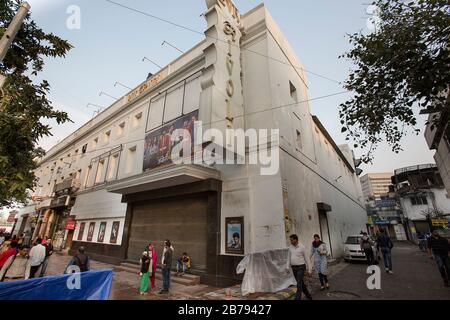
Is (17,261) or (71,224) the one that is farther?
(71,224)

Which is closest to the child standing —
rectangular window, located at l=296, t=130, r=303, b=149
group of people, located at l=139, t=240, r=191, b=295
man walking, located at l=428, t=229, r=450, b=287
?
group of people, located at l=139, t=240, r=191, b=295

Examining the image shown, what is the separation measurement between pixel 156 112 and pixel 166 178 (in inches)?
279

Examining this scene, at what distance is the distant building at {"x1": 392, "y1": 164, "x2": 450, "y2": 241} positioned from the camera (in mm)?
32781

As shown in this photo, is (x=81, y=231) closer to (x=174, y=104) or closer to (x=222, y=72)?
(x=174, y=104)

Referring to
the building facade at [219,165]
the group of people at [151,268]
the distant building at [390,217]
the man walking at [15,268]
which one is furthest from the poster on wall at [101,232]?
the distant building at [390,217]

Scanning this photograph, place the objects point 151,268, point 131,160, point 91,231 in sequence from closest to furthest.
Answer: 1. point 151,268
2. point 131,160
3. point 91,231

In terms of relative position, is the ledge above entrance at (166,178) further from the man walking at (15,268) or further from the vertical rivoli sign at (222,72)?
the man walking at (15,268)

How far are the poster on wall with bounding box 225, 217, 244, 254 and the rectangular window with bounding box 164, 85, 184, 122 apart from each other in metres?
7.67

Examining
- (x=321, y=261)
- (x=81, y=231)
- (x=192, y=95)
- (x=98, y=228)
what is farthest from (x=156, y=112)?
(x=321, y=261)

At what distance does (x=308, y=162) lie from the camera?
14.0m

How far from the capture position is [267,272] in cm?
763

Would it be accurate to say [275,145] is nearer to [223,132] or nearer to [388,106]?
[223,132]

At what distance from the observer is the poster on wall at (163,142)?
12797 mm

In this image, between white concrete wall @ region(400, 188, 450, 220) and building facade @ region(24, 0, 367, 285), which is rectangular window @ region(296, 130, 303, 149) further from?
white concrete wall @ region(400, 188, 450, 220)
